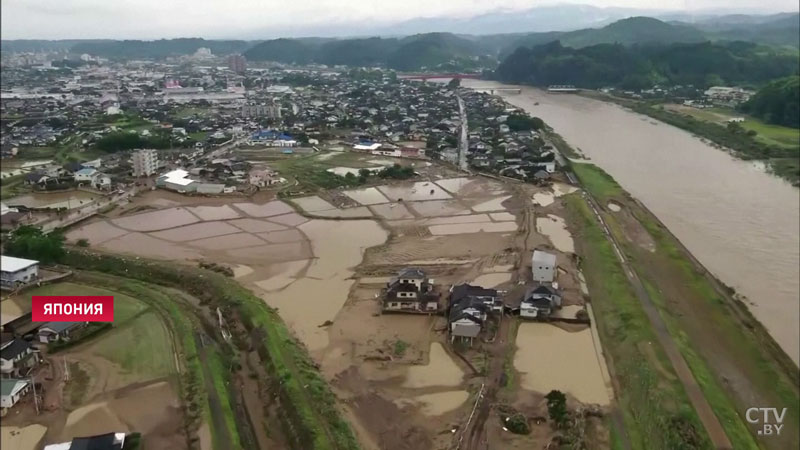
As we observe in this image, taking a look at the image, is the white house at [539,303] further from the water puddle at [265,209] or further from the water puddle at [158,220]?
the water puddle at [158,220]

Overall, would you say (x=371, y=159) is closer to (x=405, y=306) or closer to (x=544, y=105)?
(x=405, y=306)

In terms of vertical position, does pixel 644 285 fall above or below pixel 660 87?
below

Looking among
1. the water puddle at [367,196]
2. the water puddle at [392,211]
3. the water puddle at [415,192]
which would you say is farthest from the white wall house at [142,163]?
the water puddle at [392,211]

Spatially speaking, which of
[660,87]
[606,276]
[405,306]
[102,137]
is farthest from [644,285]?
[660,87]

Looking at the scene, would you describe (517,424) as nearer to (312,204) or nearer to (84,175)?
(312,204)

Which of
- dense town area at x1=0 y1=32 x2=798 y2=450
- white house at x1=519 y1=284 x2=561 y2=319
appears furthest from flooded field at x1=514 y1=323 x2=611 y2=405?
white house at x1=519 y1=284 x2=561 y2=319

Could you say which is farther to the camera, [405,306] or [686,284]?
[686,284]
